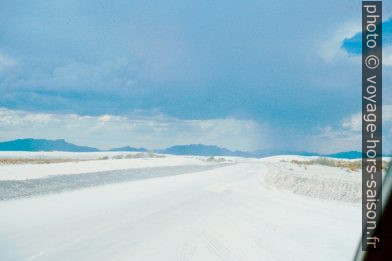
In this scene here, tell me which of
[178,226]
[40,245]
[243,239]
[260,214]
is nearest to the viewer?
[40,245]

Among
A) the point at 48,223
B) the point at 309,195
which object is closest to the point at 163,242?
the point at 48,223

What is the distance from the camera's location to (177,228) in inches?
339

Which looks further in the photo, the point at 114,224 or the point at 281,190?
the point at 281,190

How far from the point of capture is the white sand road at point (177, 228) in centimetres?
673

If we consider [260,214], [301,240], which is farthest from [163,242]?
[260,214]

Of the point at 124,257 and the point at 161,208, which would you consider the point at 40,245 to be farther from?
the point at 161,208

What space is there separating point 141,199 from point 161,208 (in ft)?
7.77

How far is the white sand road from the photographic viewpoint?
673cm

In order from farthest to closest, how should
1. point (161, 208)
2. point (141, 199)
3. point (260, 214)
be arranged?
1. point (141, 199)
2. point (161, 208)
3. point (260, 214)

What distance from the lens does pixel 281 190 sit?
17.6 m

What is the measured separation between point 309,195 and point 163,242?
10.3 meters

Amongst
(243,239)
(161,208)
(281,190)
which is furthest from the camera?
(281,190)

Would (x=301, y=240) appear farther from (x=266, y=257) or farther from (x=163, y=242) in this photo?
(x=163, y=242)

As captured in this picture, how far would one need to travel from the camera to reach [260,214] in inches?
426
